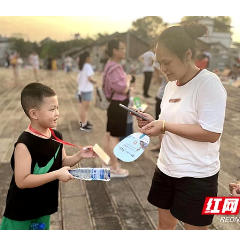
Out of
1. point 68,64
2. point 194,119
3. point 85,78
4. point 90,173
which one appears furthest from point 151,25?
point 68,64

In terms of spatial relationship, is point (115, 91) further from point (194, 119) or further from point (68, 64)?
point (68, 64)

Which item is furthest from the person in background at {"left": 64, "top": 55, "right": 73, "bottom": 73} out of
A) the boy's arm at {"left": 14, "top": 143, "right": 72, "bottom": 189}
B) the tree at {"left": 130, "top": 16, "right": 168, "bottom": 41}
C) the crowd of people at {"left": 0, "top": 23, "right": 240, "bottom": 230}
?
the boy's arm at {"left": 14, "top": 143, "right": 72, "bottom": 189}

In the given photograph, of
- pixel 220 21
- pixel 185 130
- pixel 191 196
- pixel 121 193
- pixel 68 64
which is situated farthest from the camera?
pixel 68 64

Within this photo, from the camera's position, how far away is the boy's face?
1343 mm

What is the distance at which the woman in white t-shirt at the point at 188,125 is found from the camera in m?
1.22

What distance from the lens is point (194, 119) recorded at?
4.18 ft

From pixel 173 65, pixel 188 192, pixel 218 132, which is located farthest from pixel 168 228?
pixel 173 65

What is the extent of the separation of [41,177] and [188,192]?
A: 727 mm

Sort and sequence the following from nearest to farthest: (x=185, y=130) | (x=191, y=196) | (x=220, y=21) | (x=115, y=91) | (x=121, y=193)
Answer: (x=185, y=130) → (x=191, y=196) → (x=220, y=21) → (x=121, y=193) → (x=115, y=91)

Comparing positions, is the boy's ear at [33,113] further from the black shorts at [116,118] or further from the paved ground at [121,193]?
the black shorts at [116,118]

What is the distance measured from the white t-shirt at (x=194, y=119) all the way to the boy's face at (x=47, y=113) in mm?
556

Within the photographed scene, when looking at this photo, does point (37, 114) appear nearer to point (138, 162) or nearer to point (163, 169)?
point (163, 169)

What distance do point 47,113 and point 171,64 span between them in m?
0.64

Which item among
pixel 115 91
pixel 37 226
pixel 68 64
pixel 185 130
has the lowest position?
pixel 68 64
